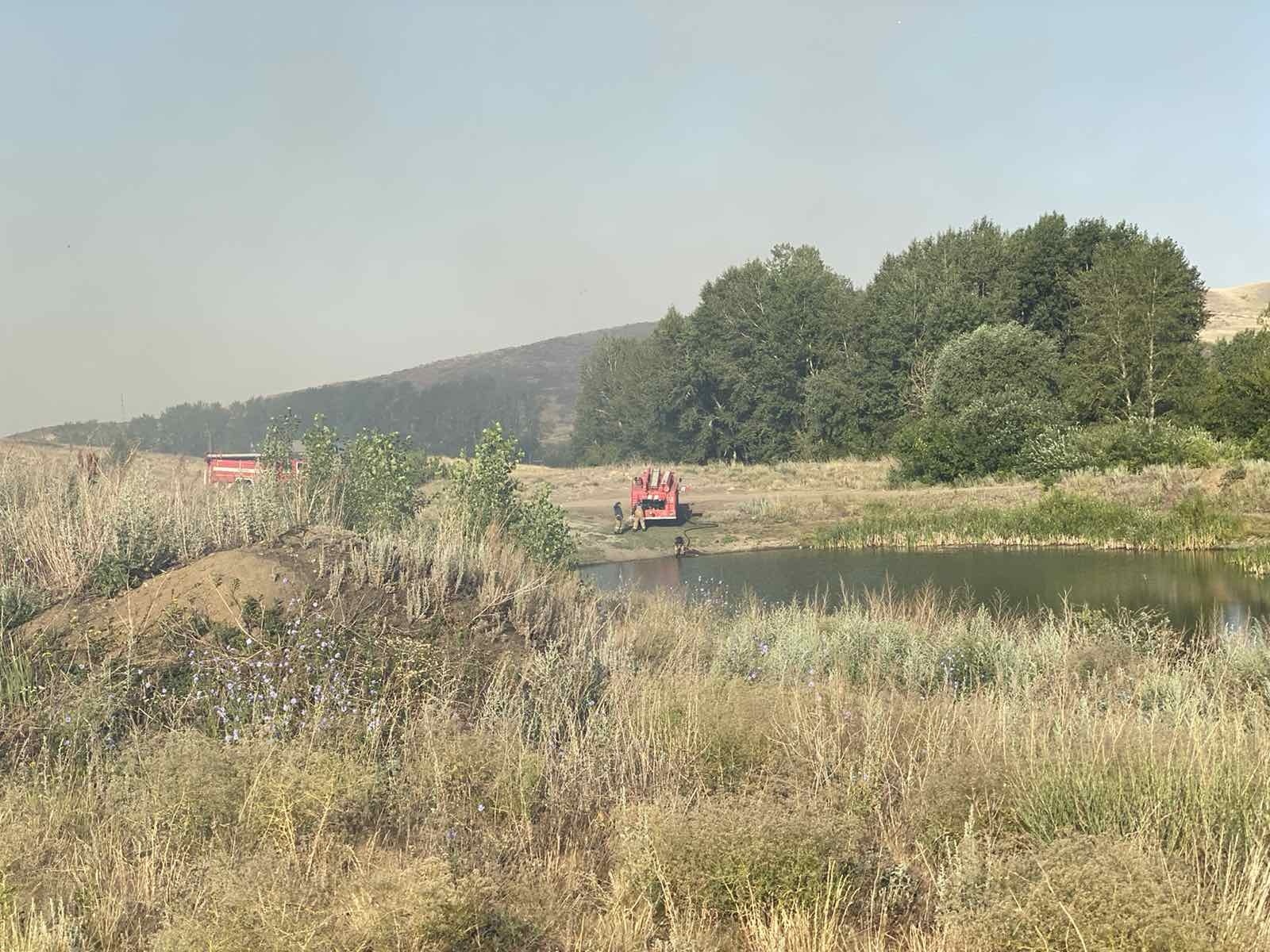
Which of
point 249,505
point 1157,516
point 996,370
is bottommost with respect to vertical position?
point 1157,516

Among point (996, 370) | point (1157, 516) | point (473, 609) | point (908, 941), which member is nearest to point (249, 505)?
point (473, 609)

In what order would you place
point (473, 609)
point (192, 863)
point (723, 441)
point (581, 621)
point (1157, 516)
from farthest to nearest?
point (723, 441) → point (1157, 516) → point (581, 621) → point (473, 609) → point (192, 863)

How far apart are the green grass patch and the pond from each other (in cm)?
74

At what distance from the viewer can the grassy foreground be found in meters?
3.71

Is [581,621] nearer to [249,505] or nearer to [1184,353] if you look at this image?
[249,505]

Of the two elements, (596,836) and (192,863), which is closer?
(192,863)

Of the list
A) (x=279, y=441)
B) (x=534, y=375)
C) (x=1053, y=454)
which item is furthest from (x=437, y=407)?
(x=279, y=441)

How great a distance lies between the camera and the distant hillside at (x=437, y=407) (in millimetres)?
91312

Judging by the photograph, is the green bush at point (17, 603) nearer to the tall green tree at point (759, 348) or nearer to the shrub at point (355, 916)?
the shrub at point (355, 916)

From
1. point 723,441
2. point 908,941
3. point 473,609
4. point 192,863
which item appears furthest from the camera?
point 723,441

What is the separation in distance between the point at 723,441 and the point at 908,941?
62.9 m

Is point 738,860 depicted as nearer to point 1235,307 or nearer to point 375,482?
point 375,482

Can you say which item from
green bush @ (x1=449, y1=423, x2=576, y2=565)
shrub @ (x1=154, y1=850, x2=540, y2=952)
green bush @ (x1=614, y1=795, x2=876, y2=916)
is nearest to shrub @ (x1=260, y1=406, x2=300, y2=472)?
green bush @ (x1=449, y1=423, x2=576, y2=565)

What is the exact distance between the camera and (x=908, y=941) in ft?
13.2
